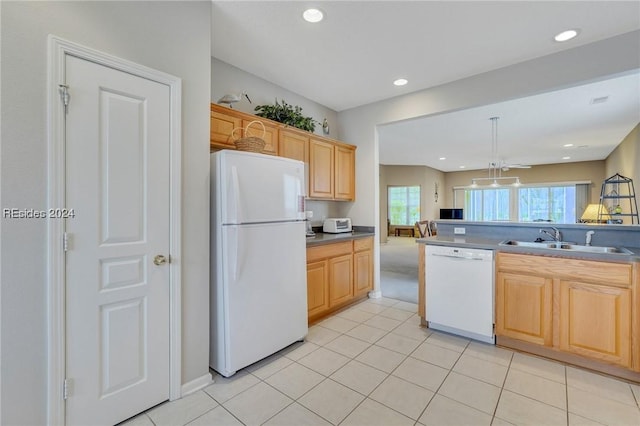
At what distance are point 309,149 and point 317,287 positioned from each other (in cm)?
164

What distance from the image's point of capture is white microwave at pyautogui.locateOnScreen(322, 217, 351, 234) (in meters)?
3.79

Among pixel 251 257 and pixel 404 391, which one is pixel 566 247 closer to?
pixel 404 391

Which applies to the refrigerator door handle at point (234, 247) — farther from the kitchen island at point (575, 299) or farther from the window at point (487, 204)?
the window at point (487, 204)

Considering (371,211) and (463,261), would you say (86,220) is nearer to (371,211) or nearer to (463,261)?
(463,261)

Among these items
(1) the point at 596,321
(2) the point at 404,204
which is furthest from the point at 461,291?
(2) the point at 404,204

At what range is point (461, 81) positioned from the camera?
3211 mm

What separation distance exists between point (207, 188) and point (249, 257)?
603 mm

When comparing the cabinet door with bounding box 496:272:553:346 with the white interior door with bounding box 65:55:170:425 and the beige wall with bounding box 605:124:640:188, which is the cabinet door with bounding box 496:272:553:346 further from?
the beige wall with bounding box 605:124:640:188

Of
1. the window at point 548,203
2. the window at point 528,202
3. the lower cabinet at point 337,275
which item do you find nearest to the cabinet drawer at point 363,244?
the lower cabinet at point 337,275

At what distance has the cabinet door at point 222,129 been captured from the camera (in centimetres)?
257

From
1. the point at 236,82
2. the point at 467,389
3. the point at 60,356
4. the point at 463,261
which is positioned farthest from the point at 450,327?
the point at 236,82

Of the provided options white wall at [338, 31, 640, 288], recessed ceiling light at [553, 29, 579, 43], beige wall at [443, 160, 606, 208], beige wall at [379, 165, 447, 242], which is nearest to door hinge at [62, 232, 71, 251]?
white wall at [338, 31, 640, 288]

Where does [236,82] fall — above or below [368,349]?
above

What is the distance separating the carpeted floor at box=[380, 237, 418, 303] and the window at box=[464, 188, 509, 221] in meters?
4.70
